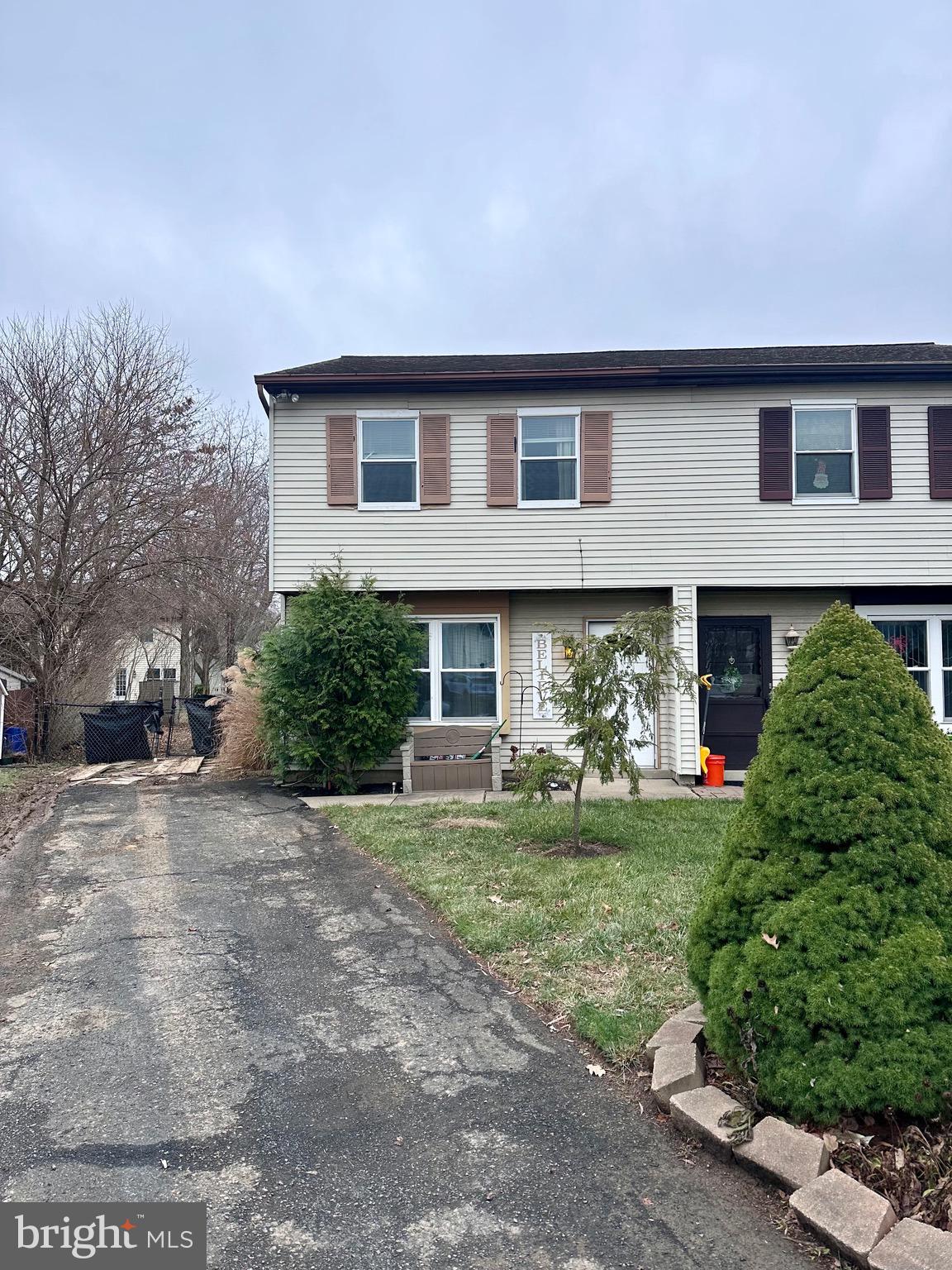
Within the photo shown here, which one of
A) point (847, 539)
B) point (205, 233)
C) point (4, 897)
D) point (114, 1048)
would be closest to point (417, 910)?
point (114, 1048)

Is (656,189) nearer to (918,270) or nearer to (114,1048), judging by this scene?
(918,270)

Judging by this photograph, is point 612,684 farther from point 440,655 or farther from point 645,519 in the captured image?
point 440,655

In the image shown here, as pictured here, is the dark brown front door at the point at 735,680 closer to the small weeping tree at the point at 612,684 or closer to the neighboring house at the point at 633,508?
the neighboring house at the point at 633,508

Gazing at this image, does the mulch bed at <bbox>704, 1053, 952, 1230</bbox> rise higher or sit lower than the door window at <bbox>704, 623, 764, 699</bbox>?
lower

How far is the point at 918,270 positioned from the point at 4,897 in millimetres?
36890

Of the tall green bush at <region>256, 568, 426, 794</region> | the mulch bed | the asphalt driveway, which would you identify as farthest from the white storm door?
the mulch bed

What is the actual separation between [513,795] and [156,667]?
3230cm

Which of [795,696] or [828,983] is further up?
[795,696]

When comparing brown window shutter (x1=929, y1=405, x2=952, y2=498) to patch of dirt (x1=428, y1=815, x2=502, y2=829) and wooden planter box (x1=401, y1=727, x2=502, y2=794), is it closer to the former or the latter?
wooden planter box (x1=401, y1=727, x2=502, y2=794)

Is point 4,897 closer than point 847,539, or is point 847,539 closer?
point 4,897

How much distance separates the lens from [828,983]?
2990 mm

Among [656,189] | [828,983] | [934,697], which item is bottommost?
[828,983]

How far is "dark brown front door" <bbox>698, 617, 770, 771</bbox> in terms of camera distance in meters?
12.3

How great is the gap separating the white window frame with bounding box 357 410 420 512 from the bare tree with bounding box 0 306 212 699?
7778 millimetres
